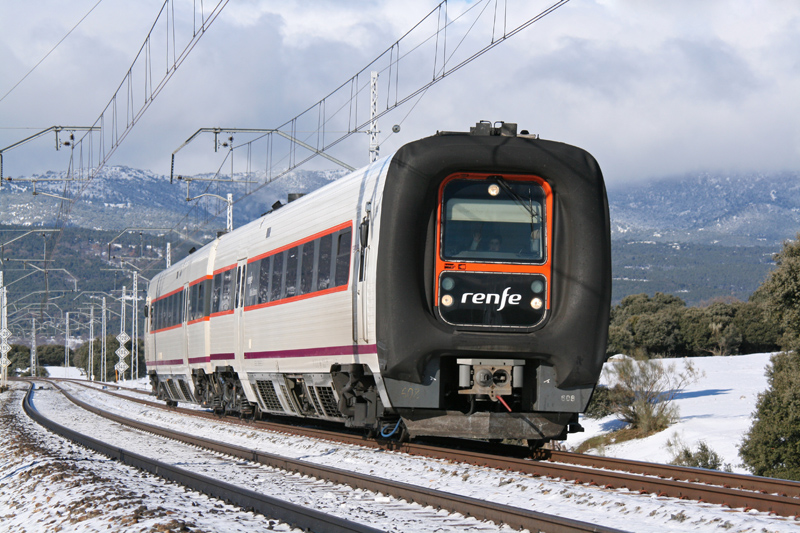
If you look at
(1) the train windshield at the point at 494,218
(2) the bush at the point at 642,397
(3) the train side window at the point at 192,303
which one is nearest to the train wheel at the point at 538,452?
(1) the train windshield at the point at 494,218

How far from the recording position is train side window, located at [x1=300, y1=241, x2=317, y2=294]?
47.6 feet

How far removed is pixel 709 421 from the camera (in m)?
28.1

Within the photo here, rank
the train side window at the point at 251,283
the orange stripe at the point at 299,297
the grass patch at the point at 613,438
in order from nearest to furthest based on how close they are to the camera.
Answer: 1. the orange stripe at the point at 299,297
2. the train side window at the point at 251,283
3. the grass patch at the point at 613,438

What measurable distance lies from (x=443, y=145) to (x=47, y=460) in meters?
7.24

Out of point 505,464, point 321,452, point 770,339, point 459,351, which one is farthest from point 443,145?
point 770,339

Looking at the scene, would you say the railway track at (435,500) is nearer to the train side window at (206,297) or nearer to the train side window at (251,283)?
the train side window at (251,283)

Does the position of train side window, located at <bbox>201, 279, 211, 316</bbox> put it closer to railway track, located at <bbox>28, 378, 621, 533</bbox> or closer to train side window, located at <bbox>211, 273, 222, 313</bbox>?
train side window, located at <bbox>211, 273, 222, 313</bbox>

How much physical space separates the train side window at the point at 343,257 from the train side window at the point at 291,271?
1.96m

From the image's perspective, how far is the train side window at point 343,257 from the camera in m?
13.0

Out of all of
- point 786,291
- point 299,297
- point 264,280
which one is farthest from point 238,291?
point 786,291

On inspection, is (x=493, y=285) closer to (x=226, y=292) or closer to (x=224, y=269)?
(x=226, y=292)

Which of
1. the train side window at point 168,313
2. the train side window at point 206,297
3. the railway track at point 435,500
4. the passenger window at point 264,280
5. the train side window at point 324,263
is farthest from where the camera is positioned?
the train side window at point 168,313

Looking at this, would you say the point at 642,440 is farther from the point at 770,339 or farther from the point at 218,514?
the point at 770,339

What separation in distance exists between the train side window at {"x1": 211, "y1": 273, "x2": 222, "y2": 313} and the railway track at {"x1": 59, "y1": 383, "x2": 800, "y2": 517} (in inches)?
322
